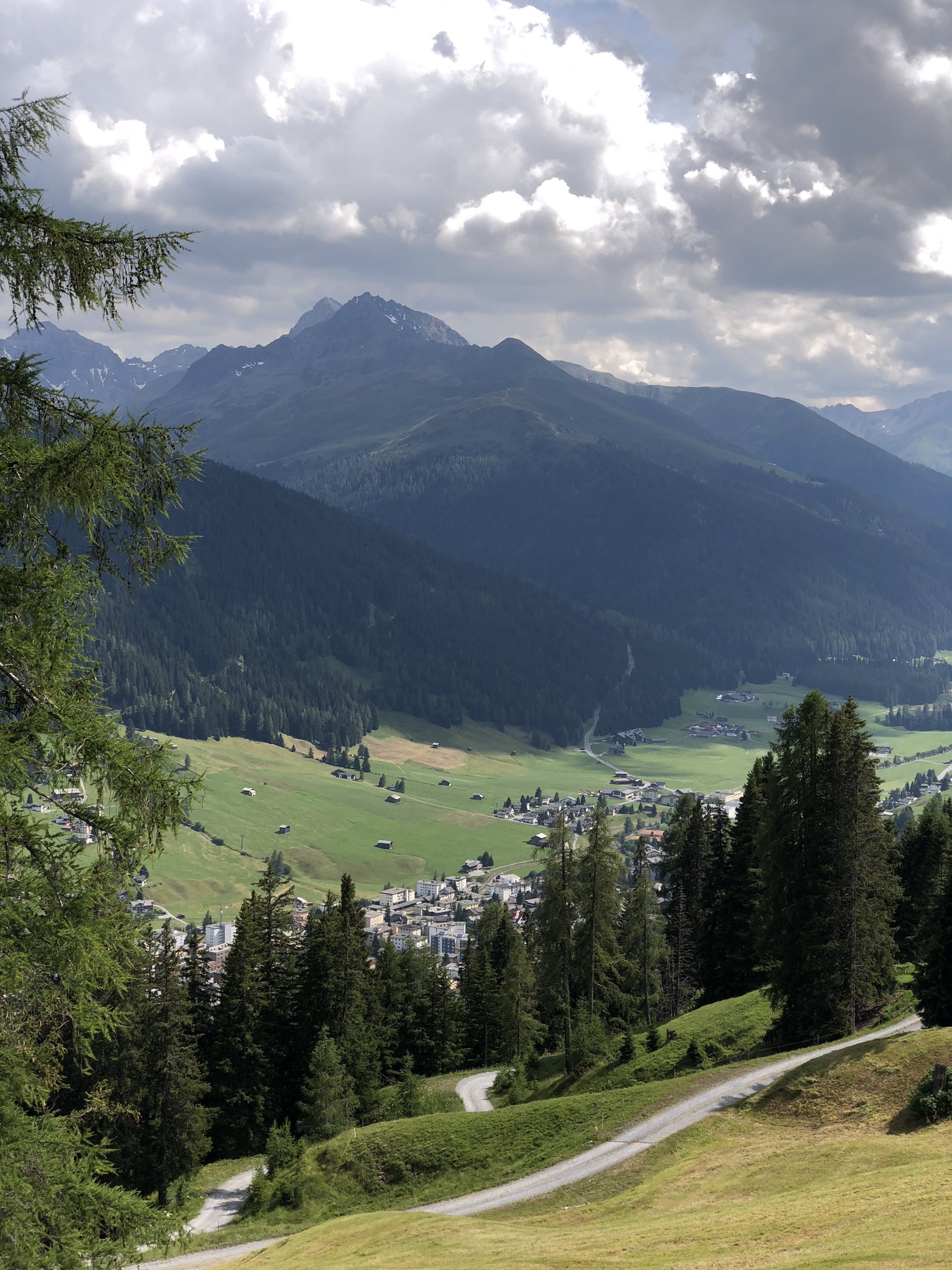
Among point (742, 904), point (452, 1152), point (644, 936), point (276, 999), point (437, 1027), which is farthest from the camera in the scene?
point (437, 1027)

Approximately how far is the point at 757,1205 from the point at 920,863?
53.2 meters

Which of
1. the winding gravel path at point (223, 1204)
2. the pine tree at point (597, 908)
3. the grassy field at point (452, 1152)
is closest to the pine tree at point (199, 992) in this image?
the winding gravel path at point (223, 1204)

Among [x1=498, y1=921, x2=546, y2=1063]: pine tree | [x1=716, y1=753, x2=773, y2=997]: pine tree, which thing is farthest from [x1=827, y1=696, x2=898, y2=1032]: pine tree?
[x1=498, y1=921, x2=546, y2=1063]: pine tree

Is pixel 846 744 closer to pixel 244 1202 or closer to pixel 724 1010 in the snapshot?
pixel 724 1010

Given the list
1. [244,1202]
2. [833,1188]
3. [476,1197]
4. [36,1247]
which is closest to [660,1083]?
[476,1197]

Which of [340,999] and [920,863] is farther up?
[920,863]

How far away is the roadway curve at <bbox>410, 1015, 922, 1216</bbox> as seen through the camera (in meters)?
41.8

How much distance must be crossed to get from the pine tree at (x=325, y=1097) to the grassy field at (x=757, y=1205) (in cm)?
1647

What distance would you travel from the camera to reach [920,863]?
76688 millimetres

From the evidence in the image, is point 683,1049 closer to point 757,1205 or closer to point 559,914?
point 559,914

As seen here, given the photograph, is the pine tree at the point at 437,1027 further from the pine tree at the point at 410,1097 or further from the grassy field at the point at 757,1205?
the grassy field at the point at 757,1205

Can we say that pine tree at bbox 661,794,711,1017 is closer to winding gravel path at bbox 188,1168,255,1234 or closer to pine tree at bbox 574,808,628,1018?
pine tree at bbox 574,808,628,1018

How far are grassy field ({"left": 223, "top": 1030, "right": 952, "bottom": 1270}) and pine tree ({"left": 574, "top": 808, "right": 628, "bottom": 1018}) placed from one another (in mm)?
13689

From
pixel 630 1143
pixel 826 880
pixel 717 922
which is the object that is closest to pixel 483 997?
pixel 717 922
